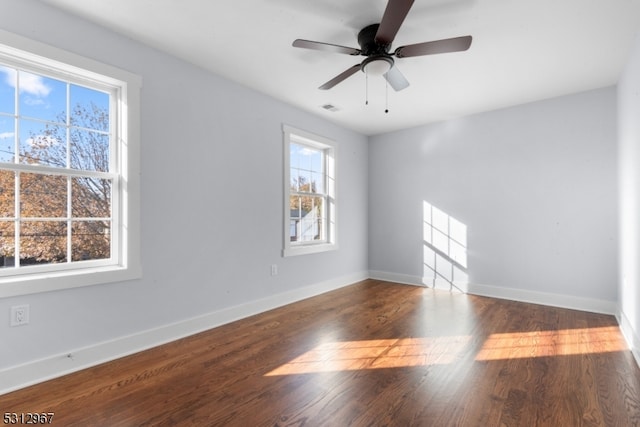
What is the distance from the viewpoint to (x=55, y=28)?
2227mm

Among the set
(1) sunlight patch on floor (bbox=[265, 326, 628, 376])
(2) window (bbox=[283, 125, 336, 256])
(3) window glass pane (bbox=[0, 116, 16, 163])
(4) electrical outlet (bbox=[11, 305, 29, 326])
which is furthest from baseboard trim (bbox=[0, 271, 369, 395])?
(3) window glass pane (bbox=[0, 116, 16, 163])

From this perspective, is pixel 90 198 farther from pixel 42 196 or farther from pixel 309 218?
pixel 309 218

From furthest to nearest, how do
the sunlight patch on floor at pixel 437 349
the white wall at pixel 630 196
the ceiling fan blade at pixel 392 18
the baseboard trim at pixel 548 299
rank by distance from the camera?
the baseboard trim at pixel 548 299 < the white wall at pixel 630 196 < the sunlight patch on floor at pixel 437 349 < the ceiling fan blade at pixel 392 18

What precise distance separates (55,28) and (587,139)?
5.37 meters

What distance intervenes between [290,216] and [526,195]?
317 cm

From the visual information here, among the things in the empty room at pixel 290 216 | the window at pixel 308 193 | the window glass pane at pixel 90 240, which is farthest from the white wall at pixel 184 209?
the window glass pane at pixel 90 240

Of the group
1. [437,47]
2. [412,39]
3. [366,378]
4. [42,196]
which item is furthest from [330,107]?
[366,378]

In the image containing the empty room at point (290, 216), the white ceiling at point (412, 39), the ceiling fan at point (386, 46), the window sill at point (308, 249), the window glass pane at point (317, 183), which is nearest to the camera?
the ceiling fan at point (386, 46)

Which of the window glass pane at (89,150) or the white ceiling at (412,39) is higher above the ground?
the white ceiling at (412,39)

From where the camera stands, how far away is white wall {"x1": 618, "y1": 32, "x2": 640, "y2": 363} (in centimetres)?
255

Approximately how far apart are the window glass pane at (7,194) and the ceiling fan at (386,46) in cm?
219

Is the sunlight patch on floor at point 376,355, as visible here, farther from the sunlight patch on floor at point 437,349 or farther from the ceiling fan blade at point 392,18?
the ceiling fan blade at point 392,18

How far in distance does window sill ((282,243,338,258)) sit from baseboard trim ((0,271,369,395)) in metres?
0.53

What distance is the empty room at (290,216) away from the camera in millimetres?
2025
